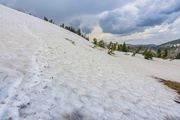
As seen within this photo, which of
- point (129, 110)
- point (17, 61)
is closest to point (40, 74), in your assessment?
point (17, 61)

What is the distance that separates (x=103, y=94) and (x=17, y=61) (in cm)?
391

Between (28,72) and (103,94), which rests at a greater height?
(28,72)

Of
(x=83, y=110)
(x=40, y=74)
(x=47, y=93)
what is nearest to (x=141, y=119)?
(x=83, y=110)

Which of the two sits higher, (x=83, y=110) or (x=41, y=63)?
(x=41, y=63)

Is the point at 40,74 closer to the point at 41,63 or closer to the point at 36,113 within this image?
the point at 41,63

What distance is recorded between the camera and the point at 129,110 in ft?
25.8

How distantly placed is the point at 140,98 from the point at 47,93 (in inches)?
167

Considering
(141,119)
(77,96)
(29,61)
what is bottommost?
(141,119)

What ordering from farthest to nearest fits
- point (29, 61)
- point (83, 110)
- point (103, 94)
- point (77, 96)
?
point (29, 61) → point (103, 94) → point (77, 96) → point (83, 110)

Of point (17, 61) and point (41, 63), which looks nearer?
point (17, 61)

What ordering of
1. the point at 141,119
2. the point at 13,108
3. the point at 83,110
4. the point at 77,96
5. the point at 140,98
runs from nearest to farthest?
the point at 13,108 < the point at 83,110 < the point at 141,119 < the point at 77,96 < the point at 140,98

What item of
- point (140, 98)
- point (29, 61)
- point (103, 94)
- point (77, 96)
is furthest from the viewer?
point (29, 61)

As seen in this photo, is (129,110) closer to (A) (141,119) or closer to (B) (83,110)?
(A) (141,119)

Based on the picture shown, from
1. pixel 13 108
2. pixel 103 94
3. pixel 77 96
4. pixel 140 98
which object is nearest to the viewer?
pixel 13 108
